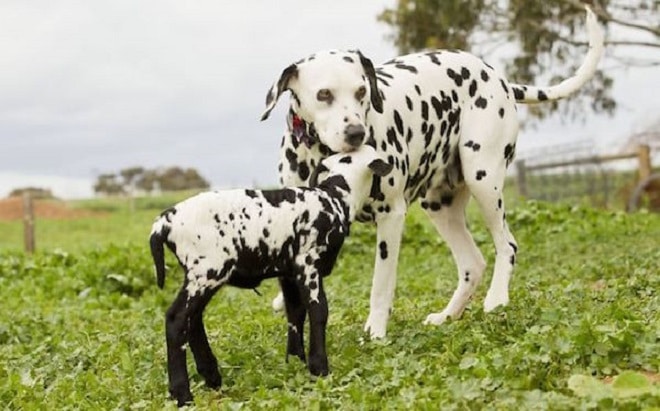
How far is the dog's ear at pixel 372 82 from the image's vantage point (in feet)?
24.0

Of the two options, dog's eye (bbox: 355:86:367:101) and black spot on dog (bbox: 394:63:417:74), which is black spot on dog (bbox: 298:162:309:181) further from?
black spot on dog (bbox: 394:63:417:74)

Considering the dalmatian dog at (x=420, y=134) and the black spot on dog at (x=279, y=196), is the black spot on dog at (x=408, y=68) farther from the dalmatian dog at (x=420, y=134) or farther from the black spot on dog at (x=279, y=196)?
the black spot on dog at (x=279, y=196)

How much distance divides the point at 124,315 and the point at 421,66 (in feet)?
15.8

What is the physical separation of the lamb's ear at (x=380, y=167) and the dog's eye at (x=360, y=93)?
1.91 ft

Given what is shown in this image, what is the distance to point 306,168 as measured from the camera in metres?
7.42

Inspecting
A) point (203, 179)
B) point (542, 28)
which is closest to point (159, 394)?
point (542, 28)

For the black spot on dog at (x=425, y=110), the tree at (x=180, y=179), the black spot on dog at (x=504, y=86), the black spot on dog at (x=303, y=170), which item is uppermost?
the black spot on dog at (x=504, y=86)

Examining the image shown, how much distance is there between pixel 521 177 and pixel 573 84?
18699mm

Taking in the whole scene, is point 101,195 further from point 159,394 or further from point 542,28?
point 159,394

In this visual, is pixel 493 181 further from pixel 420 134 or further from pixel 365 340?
pixel 365 340

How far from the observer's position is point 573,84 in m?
9.41

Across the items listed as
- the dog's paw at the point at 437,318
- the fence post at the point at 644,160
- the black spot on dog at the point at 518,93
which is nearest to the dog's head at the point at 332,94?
the dog's paw at the point at 437,318

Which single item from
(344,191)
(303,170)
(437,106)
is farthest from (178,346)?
(437,106)

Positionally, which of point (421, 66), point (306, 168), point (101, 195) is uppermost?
point (421, 66)
